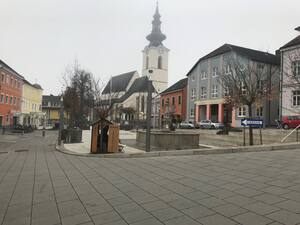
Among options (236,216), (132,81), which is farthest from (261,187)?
(132,81)

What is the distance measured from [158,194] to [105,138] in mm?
8320

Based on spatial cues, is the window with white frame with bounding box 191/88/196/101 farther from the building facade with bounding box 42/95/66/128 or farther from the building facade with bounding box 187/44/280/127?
the building facade with bounding box 42/95/66/128

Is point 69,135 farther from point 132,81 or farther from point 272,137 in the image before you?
point 132,81

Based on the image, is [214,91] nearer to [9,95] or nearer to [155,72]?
[9,95]

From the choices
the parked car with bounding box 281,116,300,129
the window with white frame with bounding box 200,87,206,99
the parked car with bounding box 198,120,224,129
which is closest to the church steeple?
the window with white frame with bounding box 200,87,206,99

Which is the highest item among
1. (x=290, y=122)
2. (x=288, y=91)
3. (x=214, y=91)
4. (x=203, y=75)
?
(x=203, y=75)

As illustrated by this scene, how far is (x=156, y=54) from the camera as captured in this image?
303 ft

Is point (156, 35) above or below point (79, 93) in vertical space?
above

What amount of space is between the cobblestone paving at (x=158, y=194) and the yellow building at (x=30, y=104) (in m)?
56.6

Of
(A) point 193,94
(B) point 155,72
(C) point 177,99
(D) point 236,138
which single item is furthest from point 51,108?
(D) point 236,138

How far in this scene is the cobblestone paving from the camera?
425 cm

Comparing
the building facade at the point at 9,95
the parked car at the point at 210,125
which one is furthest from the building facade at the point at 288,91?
the building facade at the point at 9,95

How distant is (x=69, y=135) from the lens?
74.9ft

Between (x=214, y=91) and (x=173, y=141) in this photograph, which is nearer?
(x=173, y=141)
